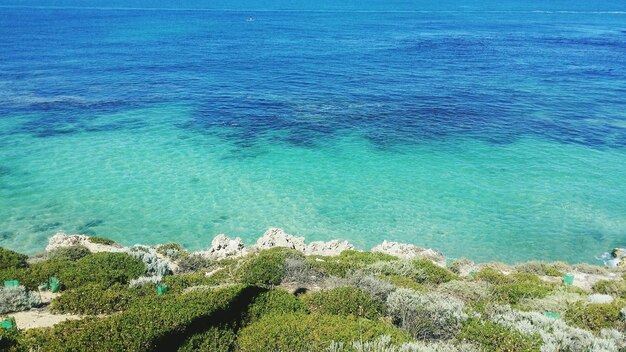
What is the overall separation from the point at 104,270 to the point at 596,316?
13.8 m

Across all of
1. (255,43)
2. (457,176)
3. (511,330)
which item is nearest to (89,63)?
(255,43)

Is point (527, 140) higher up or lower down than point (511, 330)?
lower down

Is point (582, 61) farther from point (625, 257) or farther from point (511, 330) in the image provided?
point (511, 330)

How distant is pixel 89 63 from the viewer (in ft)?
185

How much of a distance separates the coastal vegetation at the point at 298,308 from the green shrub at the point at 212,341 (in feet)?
0.07

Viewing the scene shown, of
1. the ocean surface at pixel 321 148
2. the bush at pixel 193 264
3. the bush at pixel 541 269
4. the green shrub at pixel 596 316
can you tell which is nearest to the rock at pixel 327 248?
the ocean surface at pixel 321 148

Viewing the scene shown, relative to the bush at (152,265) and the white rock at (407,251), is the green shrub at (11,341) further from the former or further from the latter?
the white rock at (407,251)

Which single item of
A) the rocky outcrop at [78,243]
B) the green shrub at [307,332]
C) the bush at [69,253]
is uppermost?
the green shrub at [307,332]

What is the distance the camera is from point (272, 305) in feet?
34.1

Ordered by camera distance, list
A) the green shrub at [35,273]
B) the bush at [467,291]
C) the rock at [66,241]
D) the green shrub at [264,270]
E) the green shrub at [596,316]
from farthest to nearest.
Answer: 1. the rock at [66,241]
2. the green shrub at [264,270]
3. the bush at [467,291]
4. the green shrub at [35,273]
5. the green shrub at [596,316]

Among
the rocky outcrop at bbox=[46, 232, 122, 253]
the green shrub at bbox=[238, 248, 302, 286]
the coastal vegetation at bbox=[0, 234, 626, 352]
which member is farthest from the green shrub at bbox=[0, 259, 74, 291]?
the green shrub at bbox=[238, 248, 302, 286]

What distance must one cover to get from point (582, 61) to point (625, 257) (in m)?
50.9

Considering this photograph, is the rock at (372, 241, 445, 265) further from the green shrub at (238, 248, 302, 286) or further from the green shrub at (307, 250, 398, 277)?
the green shrub at (238, 248, 302, 286)

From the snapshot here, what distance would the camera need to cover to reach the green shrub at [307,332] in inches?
336
